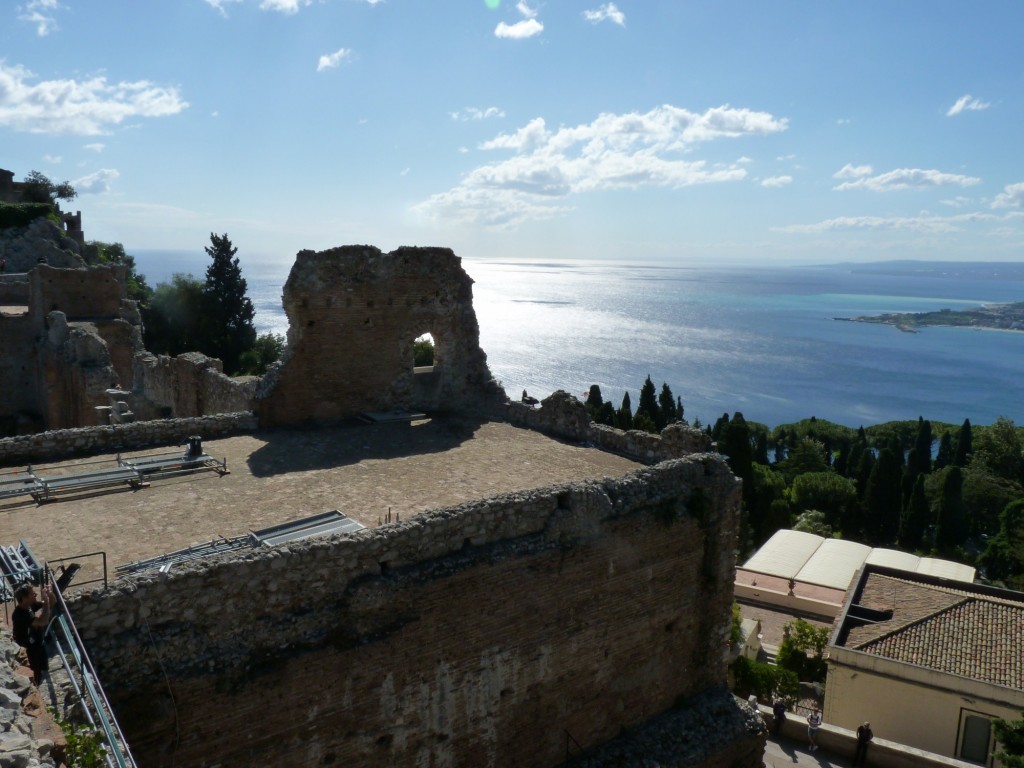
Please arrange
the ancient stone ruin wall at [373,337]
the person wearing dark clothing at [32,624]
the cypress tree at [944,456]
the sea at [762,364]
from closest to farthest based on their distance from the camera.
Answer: the person wearing dark clothing at [32,624]
the ancient stone ruin wall at [373,337]
the cypress tree at [944,456]
the sea at [762,364]

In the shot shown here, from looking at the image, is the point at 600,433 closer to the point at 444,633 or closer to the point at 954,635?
the point at 444,633

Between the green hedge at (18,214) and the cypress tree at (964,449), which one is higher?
the green hedge at (18,214)

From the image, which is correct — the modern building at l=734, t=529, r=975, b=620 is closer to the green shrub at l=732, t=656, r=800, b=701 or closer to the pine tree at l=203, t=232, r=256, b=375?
the green shrub at l=732, t=656, r=800, b=701

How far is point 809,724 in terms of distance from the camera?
13.8 metres

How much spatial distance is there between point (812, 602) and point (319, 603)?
23184 millimetres

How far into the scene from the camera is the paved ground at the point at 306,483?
8195 millimetres

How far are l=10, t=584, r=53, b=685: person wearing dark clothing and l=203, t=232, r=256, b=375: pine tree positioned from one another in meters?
37.9

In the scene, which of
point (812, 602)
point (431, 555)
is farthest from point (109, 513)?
point (812, 602)

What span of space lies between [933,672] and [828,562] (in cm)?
1388

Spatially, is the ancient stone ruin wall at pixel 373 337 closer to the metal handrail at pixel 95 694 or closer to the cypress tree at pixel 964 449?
the metal handrail at pixel 95 694

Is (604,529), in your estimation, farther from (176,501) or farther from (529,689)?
(176,501)

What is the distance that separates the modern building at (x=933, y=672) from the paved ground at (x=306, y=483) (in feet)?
30.2

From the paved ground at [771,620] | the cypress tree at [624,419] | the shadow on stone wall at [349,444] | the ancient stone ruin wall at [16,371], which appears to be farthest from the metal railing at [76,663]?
the cypress tree at [624,419]

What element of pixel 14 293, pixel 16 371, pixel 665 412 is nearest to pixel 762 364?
pixel 665 412
